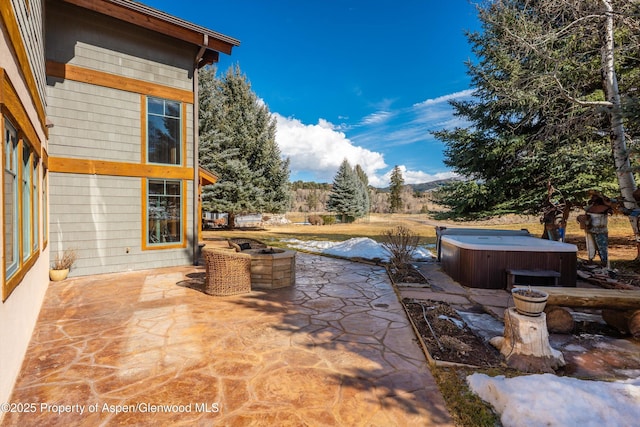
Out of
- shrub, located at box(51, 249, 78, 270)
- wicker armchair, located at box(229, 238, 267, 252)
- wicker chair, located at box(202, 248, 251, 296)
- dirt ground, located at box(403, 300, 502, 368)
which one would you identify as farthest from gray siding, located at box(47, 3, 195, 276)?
dirt ground, located at box(403, 300, 502, 368)

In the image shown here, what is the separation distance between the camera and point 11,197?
9.12 ft

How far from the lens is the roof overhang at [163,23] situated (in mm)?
6121

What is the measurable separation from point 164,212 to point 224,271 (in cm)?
348

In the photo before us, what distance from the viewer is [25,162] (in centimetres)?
362

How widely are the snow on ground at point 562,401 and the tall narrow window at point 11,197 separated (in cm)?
396

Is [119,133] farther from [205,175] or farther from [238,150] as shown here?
[238,150]

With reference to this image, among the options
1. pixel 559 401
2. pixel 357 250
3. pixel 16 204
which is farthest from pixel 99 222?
pixel 559 401

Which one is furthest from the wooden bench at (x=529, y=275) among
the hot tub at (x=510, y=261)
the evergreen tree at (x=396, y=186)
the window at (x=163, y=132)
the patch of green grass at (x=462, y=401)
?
the evergreen tree at (x=396, y=186)

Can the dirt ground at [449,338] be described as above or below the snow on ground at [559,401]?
below

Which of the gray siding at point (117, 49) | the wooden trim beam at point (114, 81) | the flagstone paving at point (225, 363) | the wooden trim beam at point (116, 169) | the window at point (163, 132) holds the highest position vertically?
the gray siding at point (117, 49)

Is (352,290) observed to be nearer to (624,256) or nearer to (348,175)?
(624,256)

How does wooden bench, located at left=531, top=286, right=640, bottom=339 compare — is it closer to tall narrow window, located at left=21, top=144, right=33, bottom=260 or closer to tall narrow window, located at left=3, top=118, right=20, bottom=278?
tall narrow window, located at left=3, top=118, right=20, bottom=278

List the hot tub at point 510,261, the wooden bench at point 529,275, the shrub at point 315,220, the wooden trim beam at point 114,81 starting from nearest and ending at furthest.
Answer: the wooden bench at point 529,275 → the hot tub at point 510,261 → the wooden trim beam at point 114,81 → the shrub at point 315,220

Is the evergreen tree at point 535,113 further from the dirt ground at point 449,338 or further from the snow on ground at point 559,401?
the snow on ground at point 559,401
